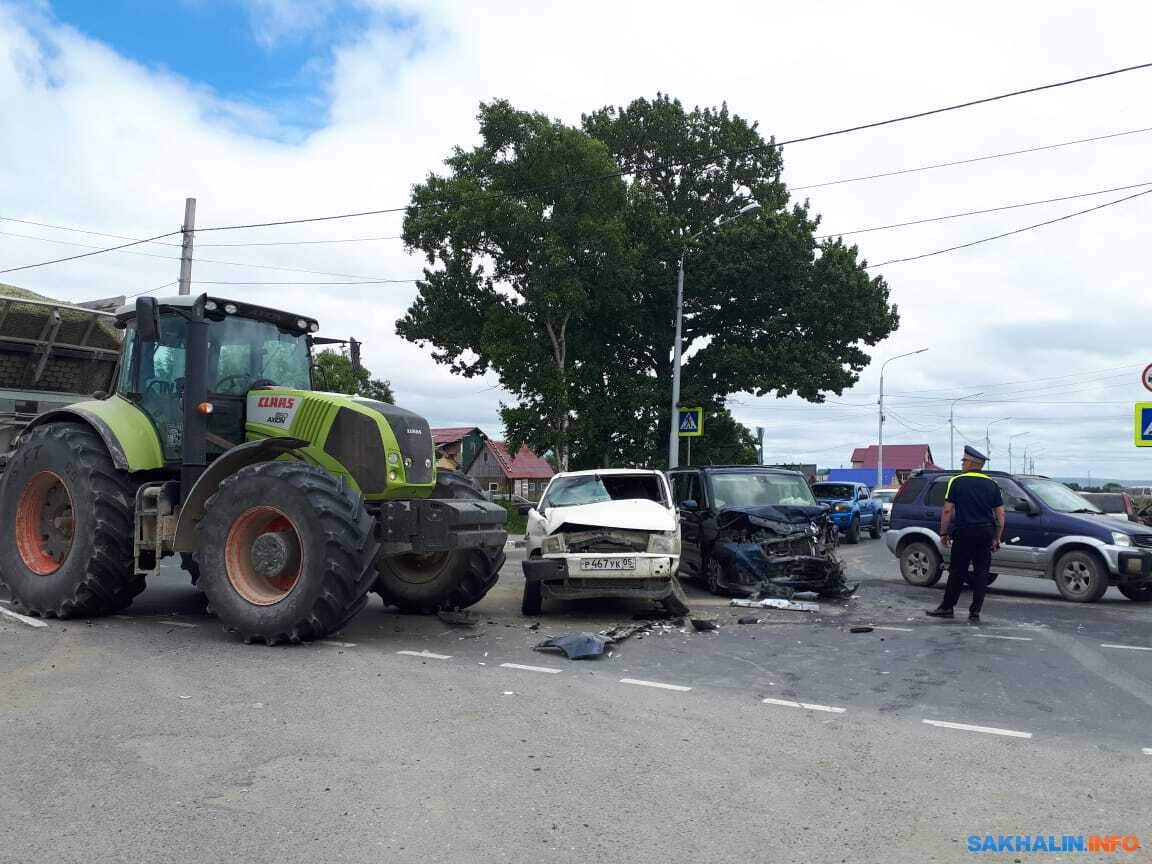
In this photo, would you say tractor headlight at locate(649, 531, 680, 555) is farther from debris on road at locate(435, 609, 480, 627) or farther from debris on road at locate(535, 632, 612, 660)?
debris on road at locate(435, 609, 480, 627)

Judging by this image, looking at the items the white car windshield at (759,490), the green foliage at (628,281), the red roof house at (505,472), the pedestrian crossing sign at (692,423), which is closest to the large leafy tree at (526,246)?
the green foliage at (628,281)

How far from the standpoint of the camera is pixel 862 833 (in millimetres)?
3992

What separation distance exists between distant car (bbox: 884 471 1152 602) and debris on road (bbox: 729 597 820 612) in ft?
10.5

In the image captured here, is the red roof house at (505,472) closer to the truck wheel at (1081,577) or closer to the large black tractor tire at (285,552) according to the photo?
the truck wheel at (1081,577)

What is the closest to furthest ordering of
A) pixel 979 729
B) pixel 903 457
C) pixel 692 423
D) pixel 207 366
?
1. pixel 979 729
2. pixel 207 366
3. pixel 692 423
4. pixel 903 457

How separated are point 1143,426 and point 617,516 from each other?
10.4 meters

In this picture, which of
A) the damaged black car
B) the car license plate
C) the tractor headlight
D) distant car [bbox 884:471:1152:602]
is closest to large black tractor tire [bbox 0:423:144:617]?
the car license plate

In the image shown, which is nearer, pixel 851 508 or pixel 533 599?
pixel 533 599

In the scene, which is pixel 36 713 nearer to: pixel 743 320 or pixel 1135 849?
pixel 1135 849

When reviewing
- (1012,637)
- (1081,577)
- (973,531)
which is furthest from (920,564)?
(1012,637)

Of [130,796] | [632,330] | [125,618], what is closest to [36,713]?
[130,796]

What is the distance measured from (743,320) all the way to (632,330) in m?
3.81

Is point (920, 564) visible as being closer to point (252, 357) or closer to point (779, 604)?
point (779, 604)

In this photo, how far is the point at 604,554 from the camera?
959 centimetres
